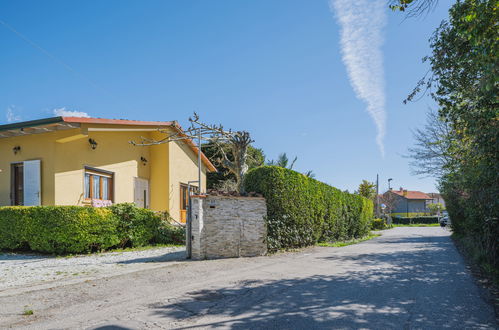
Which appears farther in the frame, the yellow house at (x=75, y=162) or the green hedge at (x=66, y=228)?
the yellow house at (x=75, y=162)

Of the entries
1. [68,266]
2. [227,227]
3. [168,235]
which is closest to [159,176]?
[168,235]

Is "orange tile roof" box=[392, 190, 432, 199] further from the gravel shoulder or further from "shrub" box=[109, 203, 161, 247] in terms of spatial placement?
the gravel shoulder

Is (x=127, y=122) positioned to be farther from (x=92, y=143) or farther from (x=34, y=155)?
(x=34, y=155)

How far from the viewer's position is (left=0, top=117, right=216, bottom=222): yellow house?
1254 centimetres

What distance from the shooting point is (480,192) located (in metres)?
7.74

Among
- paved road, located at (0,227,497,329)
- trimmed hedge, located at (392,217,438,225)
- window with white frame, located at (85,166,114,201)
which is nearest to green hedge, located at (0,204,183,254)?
window with white frame, located at (85,166,114,201)

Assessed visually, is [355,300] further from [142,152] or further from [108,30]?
[142,152]

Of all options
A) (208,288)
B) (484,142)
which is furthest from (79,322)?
(484,142)

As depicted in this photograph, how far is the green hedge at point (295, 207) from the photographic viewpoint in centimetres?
1123

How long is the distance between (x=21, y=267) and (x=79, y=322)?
5868 millimetres

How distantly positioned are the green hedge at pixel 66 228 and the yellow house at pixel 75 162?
4.71 ft

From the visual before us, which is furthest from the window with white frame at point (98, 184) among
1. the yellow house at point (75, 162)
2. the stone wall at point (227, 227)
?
the stone wall at point (227, 227)

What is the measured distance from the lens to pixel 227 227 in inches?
397

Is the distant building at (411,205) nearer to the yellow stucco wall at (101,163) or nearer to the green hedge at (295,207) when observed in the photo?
the green hedge at (295,207)
